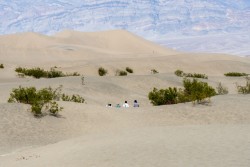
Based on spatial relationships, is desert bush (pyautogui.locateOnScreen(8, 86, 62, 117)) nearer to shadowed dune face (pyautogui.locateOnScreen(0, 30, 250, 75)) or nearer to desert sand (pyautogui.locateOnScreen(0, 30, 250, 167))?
desert sand (pyautogui.locateOnScreen(0, 30, 250, 167))

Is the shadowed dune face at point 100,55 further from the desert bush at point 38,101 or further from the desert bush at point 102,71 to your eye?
the desert bush at point 38,101

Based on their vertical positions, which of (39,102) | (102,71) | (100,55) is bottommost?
(39,102)

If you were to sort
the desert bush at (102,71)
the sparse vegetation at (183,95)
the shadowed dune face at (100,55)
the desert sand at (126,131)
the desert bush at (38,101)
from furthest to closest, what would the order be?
the shadowed dune face at (100,55) → the desert bush at (102,71) → the sparse vegetation at (183,95) → the desert bush at (38,101) → the desert sand at (126,131)

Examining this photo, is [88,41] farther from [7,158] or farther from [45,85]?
[7,158]

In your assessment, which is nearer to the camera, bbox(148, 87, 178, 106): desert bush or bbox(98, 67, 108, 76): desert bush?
bbox(148, 87, 178, 106): desert bush

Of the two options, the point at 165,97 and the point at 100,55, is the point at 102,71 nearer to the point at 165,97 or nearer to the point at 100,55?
the point at 165,97

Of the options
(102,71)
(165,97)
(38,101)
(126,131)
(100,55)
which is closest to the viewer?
(126,131)

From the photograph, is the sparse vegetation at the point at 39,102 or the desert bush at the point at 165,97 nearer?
the sparse vegetation at the point at 39,102

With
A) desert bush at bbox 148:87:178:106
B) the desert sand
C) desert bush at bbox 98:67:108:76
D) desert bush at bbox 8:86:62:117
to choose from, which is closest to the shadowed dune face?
desert bush at bbox 98:67:108:76

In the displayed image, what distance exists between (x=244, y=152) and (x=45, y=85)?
1966cm

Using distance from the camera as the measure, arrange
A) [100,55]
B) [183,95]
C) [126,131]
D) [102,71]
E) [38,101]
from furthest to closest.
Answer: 1. [100,55]
2. [102,71]
3. [183,95]
4. [38,101]
5. [126,131]

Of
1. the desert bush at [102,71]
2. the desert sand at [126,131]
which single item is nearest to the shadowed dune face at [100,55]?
the desert bush at [102,71]

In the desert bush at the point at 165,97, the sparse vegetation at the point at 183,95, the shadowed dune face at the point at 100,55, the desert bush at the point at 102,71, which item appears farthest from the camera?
the shadowed dune face at the point at 100,55

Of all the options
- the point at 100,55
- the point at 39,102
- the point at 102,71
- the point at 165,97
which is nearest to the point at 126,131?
the point at 39,102
